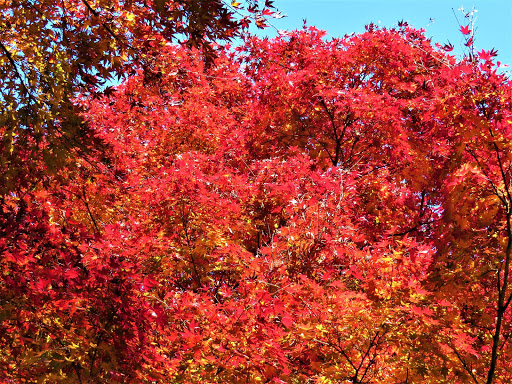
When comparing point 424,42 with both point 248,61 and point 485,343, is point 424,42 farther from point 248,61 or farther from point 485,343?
point 485,343

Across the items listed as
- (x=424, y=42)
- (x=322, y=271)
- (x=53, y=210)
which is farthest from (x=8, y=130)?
(x=424, y=42)

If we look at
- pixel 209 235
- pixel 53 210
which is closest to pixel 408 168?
pixel 209 235

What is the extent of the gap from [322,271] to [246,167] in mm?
3663

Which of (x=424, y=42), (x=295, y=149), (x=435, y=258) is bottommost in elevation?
(x=435, y=258)

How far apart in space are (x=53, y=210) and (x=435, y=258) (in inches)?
203

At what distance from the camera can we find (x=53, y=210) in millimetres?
6188

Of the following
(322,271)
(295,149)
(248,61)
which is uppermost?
(248,61)

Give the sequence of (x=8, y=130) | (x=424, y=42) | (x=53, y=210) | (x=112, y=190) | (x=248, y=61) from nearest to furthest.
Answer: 1. (x=8, y=130)
2. (x=53, y=210)
3. (x=112, y=190)
4. (x=424, y=42)
5. (x=248, y=61)

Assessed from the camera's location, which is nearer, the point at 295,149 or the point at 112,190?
the point at 112,190

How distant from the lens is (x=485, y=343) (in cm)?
575

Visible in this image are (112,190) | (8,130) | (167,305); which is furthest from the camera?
(112,190)

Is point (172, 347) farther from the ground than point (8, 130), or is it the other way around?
point (8, 130)

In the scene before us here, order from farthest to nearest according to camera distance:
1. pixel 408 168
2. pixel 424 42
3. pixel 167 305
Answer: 1. pixel 424 42
2. pixel 408 168
3. pixel 167 305

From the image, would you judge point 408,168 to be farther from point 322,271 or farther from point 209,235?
point 209,235
